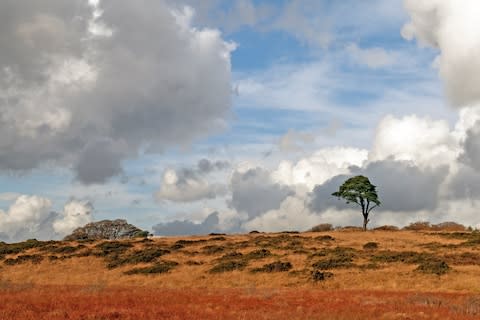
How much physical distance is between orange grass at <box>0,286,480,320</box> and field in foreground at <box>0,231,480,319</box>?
5cm

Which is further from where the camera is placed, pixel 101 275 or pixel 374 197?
pixel 374 197

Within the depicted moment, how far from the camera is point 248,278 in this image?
4028 centimetres

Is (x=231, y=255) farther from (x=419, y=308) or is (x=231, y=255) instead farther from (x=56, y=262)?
(x=419, y=308)

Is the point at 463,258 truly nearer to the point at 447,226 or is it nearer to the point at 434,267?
the point at 434,267

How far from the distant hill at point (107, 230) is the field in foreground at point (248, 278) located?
37.3m

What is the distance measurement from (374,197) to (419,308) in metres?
65.9

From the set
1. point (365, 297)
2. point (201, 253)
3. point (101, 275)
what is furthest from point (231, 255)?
point (365, 297)

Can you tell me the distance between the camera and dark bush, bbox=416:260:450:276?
38281 mm

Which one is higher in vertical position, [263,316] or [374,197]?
[374,197]

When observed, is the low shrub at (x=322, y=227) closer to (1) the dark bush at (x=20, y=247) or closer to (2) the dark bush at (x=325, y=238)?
(2) the dark bush at (x=325, y=238)

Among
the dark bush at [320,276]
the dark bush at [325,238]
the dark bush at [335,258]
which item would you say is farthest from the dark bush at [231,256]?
the dark bush at [325,238]

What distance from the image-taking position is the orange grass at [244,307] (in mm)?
19938

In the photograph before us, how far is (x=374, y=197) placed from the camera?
86.9m

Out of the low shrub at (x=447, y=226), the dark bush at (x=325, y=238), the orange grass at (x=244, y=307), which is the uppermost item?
the low shrub at (x=447, y=226)
